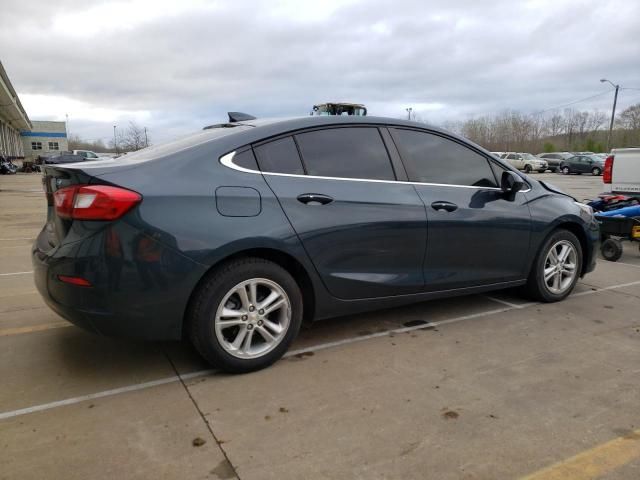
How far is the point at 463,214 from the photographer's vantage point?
3.98 metres

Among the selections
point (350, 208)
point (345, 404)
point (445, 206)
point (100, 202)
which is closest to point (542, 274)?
point (445, 206)

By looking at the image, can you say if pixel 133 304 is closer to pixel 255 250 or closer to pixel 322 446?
pixel 255 250

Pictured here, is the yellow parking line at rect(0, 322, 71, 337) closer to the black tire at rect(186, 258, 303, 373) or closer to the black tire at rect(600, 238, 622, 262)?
the black tire at rect(186, 258, 303, 373)

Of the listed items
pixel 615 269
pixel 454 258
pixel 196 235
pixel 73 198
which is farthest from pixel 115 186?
pixel 615 269

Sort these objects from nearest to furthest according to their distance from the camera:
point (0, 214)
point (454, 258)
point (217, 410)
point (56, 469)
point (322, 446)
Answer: point (56, 469)
point (322, 446)
point (217, 410)
point (454, 258)
point (0, 214)

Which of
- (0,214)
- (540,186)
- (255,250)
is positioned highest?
(540,186)

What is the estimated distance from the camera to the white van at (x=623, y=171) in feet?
28.3

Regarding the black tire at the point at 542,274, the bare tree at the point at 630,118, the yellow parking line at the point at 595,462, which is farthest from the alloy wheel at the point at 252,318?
the bare tree at the point at 630,118

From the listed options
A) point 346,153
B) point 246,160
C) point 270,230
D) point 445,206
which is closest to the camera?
point 270,230

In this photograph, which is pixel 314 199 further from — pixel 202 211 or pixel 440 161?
pixel 440 161

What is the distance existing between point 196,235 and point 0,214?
36.4ft

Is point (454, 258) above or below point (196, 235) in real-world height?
below

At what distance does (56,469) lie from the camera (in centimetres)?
224

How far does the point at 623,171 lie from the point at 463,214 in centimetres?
646
